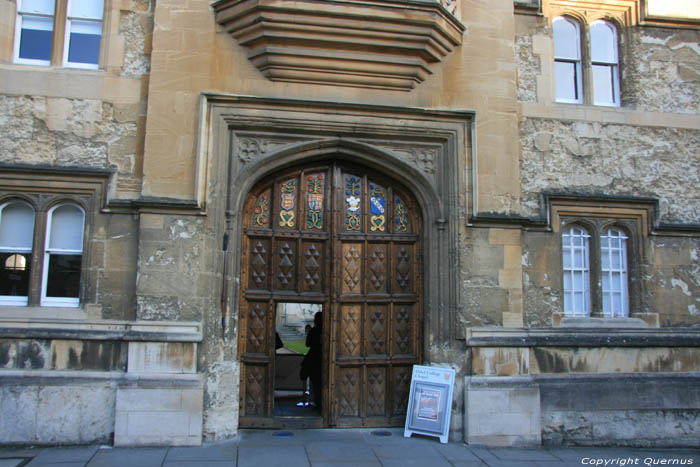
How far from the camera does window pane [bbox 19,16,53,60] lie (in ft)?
23.5

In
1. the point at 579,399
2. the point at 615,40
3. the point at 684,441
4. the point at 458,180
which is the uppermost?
the point at 615,40

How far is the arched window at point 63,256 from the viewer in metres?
6.75

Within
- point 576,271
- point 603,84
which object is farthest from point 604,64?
point 576,271

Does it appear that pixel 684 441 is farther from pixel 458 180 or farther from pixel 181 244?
pixel 181 244

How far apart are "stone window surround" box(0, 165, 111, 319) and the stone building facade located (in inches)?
1.0

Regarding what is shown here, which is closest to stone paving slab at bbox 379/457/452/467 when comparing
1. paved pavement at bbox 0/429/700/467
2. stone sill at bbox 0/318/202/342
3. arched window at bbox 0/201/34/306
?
paved pavement at bbox 0/429/700/467

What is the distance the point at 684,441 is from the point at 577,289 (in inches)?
90.0

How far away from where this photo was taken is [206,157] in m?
6.86

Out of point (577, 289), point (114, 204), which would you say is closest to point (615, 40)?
point (577, 289)

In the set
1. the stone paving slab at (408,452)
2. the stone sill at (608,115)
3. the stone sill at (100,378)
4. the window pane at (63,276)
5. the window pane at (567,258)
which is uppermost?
the stone sill at (608,115)

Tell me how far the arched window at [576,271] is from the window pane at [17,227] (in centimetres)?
684

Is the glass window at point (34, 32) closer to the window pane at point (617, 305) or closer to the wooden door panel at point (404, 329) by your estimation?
the wooden door panel at point (404, 329)

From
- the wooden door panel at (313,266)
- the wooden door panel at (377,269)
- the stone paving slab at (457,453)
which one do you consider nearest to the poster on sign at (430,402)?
the stone paving slab at (457,453)

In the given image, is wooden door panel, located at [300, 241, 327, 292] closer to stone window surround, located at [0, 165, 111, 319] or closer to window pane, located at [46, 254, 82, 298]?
stone window surround, located at [0, 165, 111, 319]
